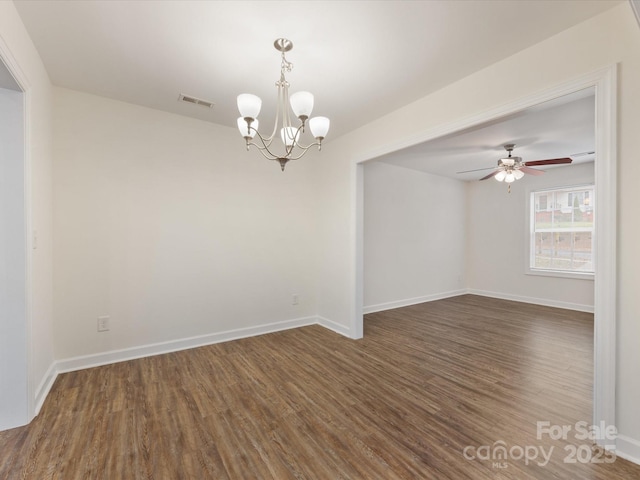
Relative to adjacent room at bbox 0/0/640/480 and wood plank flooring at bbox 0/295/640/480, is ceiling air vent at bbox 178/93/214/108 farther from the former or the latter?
wood plank flooring at bbox 0/295/640/480

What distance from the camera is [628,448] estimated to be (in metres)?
1.73

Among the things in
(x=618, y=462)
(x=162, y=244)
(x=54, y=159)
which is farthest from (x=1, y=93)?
(x=618, y=462)

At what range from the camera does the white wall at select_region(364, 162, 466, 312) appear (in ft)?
17.2

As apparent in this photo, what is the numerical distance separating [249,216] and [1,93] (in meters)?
2.40

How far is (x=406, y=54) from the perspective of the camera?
7.59 feet

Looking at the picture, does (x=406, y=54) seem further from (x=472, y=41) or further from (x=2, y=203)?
(x=2, y=203)

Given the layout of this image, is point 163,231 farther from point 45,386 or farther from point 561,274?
point 561,274

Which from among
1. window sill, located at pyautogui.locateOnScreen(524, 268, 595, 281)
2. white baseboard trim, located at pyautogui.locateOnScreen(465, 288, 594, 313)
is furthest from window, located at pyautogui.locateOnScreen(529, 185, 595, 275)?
white baseboard trim, located at pyautogui.locateOnScreen(465, 288, 594, 313)

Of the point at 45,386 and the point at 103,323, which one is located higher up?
the point at 103,323

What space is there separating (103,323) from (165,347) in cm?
68

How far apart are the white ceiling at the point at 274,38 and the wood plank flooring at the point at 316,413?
274cm

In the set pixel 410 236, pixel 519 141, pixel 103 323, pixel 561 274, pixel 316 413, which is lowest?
pixel 316 413

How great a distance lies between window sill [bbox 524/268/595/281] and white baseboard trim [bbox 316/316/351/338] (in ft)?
14.4

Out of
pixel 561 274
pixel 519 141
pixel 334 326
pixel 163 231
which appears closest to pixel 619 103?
pixel 519 141
